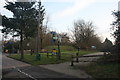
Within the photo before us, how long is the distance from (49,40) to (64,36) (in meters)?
9.18

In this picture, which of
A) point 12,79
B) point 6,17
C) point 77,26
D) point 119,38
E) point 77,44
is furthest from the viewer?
point 77,26

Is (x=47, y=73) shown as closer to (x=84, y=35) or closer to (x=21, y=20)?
(x=21, y=20)

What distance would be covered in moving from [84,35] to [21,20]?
3930 centimetres

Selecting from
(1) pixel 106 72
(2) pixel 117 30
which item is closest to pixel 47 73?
(1) pixel 106 72

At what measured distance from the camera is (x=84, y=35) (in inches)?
2724

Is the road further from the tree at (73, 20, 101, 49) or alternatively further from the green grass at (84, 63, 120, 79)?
the tree at (73, 20, 101, 49)

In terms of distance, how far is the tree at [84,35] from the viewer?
217 ft

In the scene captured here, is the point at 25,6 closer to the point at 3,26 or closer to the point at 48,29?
the point at 3,26

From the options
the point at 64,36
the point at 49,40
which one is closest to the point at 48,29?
the point at 49,40

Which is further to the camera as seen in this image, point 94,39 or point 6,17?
point 94,39

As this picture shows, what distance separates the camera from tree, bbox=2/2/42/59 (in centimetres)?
3266

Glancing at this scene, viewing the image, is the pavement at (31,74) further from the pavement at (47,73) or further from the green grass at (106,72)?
the green grass at (106,72)

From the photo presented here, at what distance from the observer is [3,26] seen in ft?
108

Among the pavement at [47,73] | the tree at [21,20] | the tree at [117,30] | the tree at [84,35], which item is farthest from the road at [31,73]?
the tree at [84,35]
